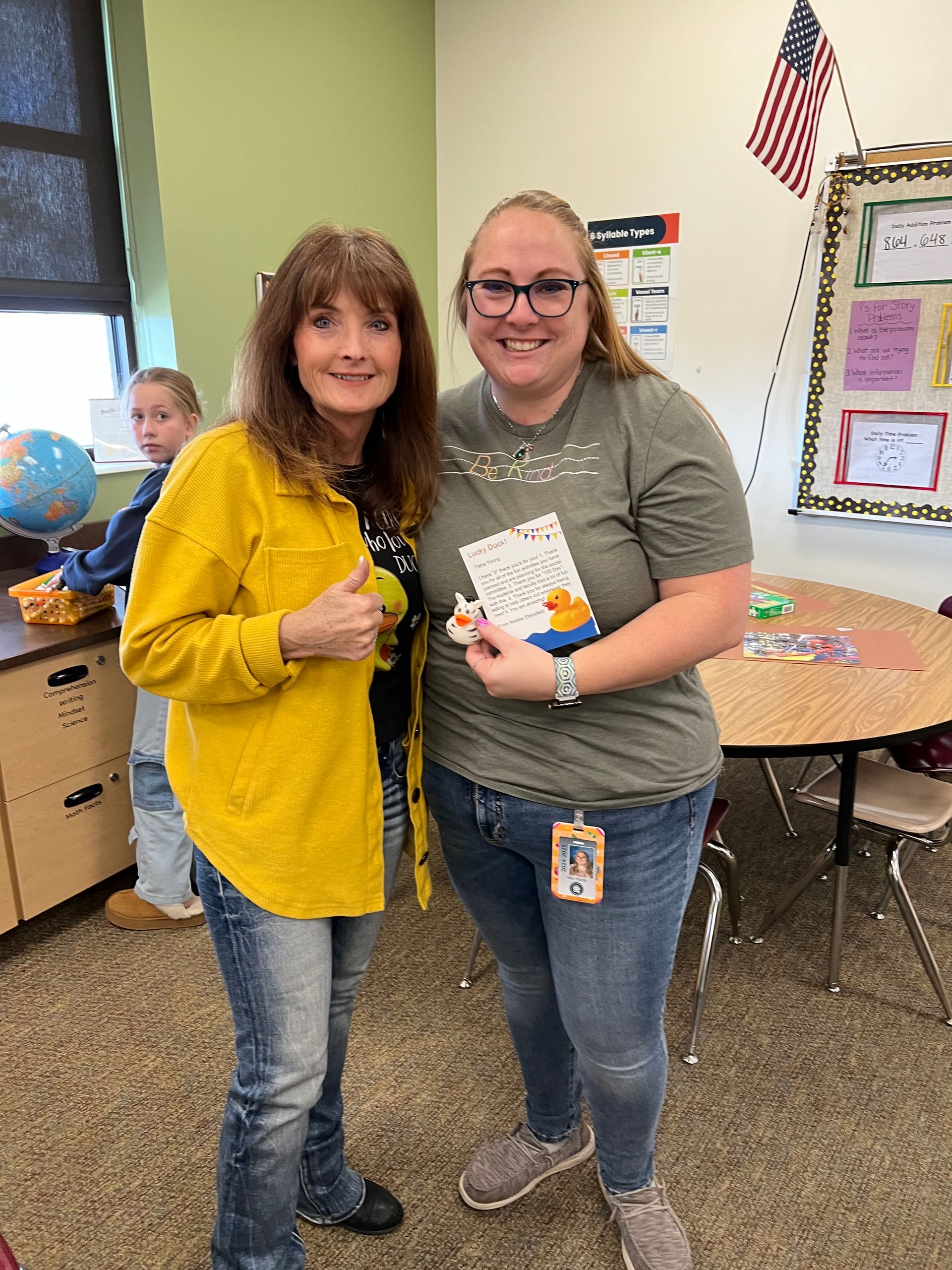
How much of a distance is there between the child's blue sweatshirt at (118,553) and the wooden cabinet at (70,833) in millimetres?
489

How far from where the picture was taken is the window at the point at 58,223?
115 inches

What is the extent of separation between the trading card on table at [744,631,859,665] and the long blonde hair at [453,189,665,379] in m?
1.30

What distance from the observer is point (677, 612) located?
3.71 feet

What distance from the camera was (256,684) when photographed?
109cm

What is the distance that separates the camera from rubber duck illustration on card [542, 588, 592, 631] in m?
1.16

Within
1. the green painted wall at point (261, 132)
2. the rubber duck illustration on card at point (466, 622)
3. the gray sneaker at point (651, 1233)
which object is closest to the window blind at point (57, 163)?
the green painted wall at point (261, 132)

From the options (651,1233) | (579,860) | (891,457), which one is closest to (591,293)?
(579,860)

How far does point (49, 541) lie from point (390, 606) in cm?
188

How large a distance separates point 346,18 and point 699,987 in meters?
3.72

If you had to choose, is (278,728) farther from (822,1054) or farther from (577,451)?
(822,1054)

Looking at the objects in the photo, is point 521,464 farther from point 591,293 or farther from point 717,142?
point 717,142

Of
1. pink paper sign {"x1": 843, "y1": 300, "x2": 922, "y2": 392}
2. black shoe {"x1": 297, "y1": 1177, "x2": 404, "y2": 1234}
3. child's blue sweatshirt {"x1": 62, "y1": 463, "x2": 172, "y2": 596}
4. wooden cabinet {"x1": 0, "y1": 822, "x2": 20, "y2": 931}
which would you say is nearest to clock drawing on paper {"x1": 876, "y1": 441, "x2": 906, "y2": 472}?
pink paper sign {"x1": 843, "y1": 300, "x2": 922, "y2": 392}

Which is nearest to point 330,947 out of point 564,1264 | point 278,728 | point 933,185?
point 278,728

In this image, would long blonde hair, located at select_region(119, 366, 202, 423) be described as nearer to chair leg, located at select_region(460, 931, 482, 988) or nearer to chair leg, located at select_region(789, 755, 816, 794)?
chair leg, located at select_region(460, 931, 482, 988)
